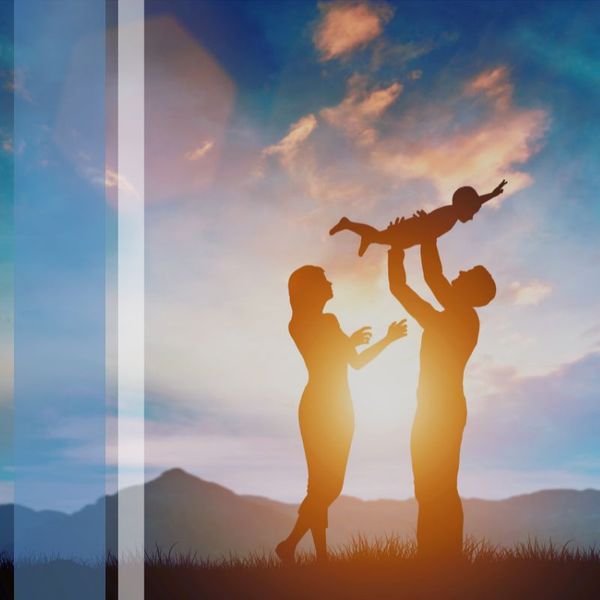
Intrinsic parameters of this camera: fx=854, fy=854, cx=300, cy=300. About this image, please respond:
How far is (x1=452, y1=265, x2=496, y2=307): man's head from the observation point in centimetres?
567

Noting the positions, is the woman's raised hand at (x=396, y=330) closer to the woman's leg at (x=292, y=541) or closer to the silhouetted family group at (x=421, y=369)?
the silhouetted family group at (x=421, y=369)

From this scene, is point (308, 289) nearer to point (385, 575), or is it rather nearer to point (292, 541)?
point (292, 541)

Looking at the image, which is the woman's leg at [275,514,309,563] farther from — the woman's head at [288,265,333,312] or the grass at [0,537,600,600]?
the woman's head at [288,265,333,312]

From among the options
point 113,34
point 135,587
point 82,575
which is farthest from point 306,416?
point 113,34

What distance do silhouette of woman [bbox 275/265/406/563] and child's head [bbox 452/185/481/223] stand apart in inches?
39.9

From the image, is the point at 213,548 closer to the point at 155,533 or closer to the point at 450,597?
the point at 155,533

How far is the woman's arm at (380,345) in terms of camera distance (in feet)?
19.0

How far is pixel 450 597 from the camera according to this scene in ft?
16.6

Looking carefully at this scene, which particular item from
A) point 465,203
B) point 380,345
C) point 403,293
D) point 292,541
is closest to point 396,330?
point 380,345

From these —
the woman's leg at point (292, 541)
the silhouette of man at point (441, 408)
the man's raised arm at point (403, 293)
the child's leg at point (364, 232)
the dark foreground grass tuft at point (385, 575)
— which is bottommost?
the dark foreground grass tuft at point (385, 575)

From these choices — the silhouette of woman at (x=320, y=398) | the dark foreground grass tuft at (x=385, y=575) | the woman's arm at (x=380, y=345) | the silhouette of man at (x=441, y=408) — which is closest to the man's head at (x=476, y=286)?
the silhouette of man at (x=441, y=408)

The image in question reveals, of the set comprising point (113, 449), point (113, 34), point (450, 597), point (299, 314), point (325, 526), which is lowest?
point (450, 597)

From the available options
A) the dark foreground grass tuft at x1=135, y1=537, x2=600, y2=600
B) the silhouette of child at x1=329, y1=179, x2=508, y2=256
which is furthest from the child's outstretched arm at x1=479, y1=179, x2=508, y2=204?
the dark foreground grass tuft at x1=135, y1=537, x2=600, y2=600

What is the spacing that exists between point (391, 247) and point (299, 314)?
772 mm
